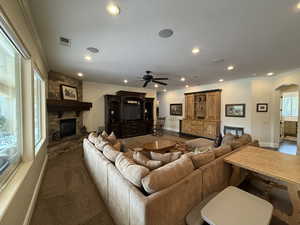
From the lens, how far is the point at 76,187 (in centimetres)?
242

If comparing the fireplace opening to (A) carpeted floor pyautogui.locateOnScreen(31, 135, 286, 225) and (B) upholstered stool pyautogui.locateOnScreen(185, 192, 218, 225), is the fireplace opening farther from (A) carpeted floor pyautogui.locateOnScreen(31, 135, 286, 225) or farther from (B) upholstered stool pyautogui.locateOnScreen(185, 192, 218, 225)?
(B) upholstered stool pyautogui.locateOnScreen(185, 192, 218, 225)

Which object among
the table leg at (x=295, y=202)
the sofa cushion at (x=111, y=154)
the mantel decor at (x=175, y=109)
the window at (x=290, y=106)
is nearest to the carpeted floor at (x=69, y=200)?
the sofa cushion at (x=111, y=154)

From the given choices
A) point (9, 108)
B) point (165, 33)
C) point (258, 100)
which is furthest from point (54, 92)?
point (258, 100)

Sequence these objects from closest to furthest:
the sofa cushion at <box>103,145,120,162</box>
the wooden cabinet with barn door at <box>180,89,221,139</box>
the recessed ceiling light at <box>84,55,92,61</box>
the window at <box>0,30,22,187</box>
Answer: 1. the window at <box>0,30,22,187</box>
2. the sofa cushion at <box>103,145,120,162</box>
3. the recessed ceiling light at <box>84,55,92,61</box>
4. the wooden cabinet with barn door at <box>180,89,221,139</box>

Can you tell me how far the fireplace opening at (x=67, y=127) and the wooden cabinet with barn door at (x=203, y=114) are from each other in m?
5.52

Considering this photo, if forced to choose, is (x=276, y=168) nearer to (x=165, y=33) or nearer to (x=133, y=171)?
(x=133, y=171)

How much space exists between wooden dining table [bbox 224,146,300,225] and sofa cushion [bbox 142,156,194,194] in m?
0.75

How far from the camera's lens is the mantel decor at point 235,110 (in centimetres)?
559

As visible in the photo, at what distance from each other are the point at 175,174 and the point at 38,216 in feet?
6.71

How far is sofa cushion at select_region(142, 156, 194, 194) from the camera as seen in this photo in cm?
123

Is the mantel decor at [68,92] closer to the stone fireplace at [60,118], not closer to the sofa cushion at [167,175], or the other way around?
the stone fireplace at [60,118]

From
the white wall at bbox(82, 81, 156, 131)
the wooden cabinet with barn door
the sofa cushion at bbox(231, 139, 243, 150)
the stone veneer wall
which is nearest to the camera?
the sofa cushion at bbox(231, 139, 243, 150)

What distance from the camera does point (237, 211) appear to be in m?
1.15

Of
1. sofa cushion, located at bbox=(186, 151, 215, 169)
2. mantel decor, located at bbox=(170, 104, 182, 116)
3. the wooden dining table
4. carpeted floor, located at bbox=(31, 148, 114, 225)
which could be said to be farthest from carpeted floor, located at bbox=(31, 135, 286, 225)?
mantel decor, located at bbox=(170, 104, 182, 116)
